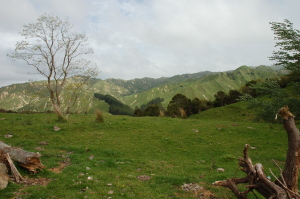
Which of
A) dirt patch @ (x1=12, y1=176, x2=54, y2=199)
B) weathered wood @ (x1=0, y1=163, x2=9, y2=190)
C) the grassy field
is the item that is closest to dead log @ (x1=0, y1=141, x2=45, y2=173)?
the grassy field

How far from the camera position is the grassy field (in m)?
8.08

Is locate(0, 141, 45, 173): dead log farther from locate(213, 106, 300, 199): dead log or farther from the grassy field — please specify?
locate(213, 106, 300, 199): dead log

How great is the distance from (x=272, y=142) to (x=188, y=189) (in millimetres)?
15446

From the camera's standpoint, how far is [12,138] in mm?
16672

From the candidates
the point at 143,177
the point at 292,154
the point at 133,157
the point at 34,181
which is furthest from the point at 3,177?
the point at 292,154

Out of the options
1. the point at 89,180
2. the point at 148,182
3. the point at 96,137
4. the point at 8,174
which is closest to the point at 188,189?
the point at 148,182

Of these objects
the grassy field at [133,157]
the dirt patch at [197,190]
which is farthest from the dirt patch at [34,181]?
the dirt patch at [197,190]

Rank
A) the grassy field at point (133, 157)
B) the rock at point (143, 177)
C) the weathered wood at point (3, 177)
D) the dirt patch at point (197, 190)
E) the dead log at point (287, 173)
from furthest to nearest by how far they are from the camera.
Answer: the rock at point (143, 177) → the grassy field at point (133, 157) → the dirt patch at point (197, 190) → the weathered wood at point (3, 177) → the dead log at point (287, 173)

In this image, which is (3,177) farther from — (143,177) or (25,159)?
(143,177)

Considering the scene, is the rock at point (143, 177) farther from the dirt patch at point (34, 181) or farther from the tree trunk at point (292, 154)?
the tree trunk at point (292, 154)

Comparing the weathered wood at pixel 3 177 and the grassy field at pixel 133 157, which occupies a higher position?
the weathered wood at pixel 3 177

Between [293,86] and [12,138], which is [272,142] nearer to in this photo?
[293,86]

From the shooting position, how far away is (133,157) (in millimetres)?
14156

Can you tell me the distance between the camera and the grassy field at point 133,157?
26.5 ft
